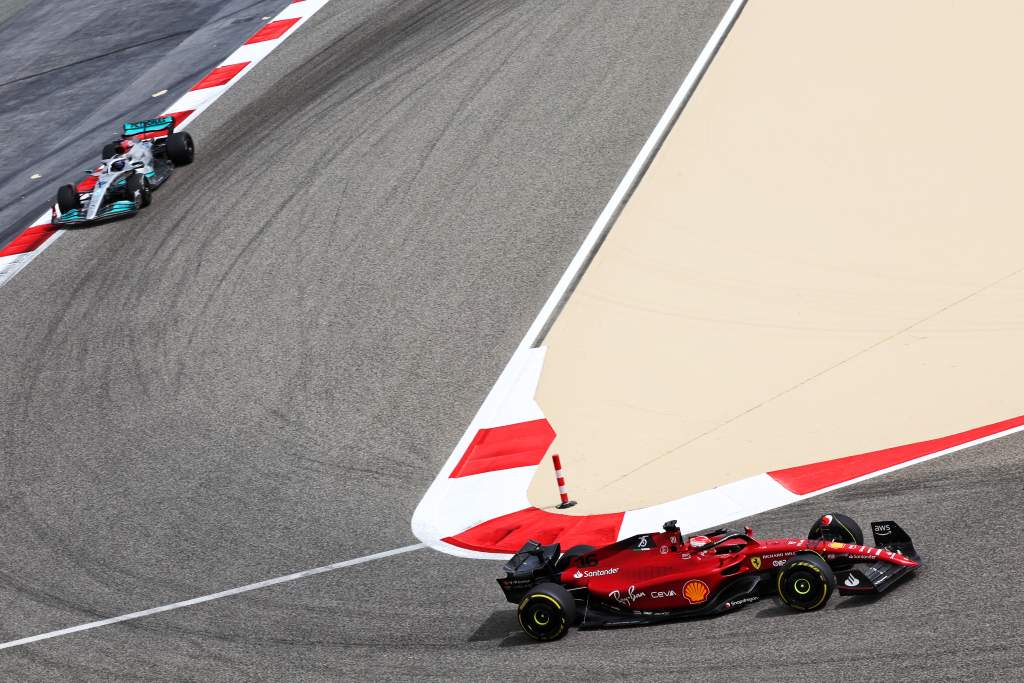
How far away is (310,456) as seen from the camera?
43.5 ft

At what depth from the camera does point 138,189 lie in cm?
1934

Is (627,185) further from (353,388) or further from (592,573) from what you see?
(592,573)

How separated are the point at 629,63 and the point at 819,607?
13468 millimetres

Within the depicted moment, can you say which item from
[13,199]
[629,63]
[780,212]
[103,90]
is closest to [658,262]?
[780,212]

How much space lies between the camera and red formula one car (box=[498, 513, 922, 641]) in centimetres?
880

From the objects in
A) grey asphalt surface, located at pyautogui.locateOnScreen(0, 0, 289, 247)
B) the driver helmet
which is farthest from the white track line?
grey asphalt surface, located at pyautogui.locateOnScreen(0, 0, 289, 247)

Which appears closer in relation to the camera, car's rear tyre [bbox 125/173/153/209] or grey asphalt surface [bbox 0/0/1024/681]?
grey asphalt surface [bbox 0/0/1024/681]

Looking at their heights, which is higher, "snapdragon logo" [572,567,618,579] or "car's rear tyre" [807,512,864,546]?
"snapdragon logo" [572,567,618,579]

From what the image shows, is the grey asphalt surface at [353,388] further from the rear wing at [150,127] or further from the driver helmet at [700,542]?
the rear wing at [150,127]

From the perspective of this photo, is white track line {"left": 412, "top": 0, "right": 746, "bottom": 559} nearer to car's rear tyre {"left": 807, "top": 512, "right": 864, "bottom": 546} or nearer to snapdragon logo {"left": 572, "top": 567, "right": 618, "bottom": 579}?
snapdragon logo {"left": 572, "top": 567, "right": 618, "bottom": 579}

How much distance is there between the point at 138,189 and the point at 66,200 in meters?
1.20

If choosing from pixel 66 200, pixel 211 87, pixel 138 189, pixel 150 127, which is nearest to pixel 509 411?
pixel 138 189

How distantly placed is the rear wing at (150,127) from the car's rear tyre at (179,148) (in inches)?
5.5

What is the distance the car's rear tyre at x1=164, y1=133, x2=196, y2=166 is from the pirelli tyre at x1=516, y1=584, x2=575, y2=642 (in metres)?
13.2
